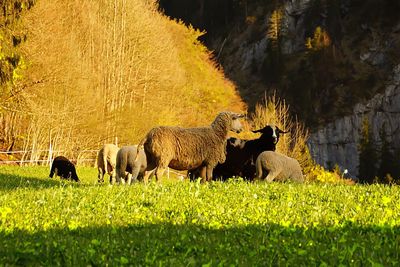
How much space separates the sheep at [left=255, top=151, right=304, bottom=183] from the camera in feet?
66.8

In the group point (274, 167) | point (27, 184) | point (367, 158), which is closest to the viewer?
point (274, 167)

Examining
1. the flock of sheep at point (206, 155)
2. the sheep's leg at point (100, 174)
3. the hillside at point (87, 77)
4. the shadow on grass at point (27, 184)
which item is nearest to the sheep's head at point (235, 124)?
the flock of sheep at point (206, 155)

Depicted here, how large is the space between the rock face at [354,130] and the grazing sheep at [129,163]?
76.7 m

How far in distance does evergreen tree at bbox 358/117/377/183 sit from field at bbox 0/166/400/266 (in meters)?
76.3

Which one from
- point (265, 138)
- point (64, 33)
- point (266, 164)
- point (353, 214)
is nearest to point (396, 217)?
point (353, 214)

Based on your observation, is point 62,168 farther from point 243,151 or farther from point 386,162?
point 386,162

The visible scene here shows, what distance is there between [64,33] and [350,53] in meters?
77.5

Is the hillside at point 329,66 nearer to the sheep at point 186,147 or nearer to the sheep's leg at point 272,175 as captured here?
the sheep's leg at point 272,175

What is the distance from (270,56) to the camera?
12162cm

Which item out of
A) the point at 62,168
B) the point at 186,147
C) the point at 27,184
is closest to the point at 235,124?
the point at 186,147

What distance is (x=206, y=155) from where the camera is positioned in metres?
18.6

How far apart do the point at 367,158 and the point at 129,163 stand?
239 ft

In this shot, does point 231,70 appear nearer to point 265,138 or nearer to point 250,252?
point 265,138

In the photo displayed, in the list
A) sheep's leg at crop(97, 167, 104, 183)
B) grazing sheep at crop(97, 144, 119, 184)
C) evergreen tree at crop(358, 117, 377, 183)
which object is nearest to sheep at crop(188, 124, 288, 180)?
grazing sheep at crop(97, 144, 119, 184)
